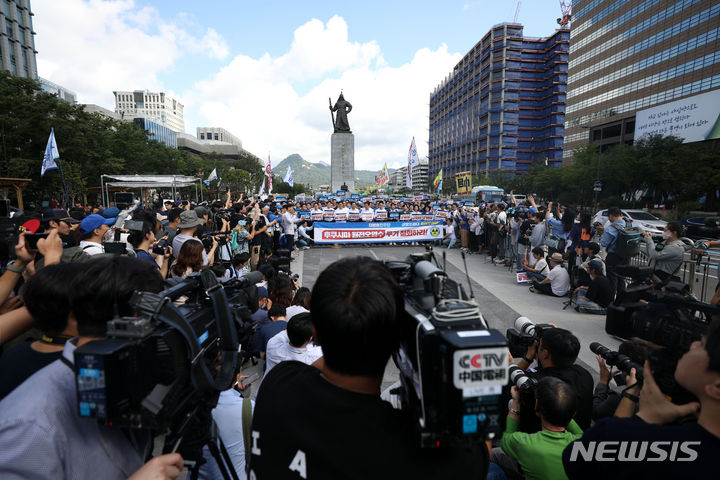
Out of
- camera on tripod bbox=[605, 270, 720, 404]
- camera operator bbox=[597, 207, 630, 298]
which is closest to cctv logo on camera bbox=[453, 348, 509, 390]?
camera on tripod bbox=[605, 270, 720, 404]

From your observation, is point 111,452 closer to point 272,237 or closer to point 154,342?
point 154,342

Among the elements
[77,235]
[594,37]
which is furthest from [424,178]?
[77,235]

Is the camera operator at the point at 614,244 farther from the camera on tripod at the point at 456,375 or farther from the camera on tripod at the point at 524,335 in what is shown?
the camera on tripod at the point at 456,375

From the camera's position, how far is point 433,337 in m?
1.01

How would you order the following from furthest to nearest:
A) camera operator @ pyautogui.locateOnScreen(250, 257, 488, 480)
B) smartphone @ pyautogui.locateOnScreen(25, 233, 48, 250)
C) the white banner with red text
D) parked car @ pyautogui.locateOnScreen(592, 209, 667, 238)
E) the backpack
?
1. parked car @ pyautogui.locateOnScreen(592, 209, 667, 238)
2. the white banner with red text
3. the backpack
4. smartphone @ pyautogui.locateOnScreen(25, 233, 48, 250)
5. camera operator @ pyautogui.locateOnScreen(250, 257, 488, 480)

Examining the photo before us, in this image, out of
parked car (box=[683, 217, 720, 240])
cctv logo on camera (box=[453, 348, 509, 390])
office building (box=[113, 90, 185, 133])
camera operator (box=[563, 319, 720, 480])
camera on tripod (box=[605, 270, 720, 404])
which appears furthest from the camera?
office building (box=[113, 90, 185, 133])

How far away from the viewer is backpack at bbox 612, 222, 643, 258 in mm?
7520

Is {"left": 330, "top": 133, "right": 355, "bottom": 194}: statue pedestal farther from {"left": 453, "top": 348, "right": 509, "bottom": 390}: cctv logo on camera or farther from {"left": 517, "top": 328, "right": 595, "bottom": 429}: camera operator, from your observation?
{"left": 453, "top": 348, "right": 509, "bottom": 390}: cctv logo on camera

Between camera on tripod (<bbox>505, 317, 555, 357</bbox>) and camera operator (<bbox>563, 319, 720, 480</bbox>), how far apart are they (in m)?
1.83

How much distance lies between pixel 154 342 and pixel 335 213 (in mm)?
16475

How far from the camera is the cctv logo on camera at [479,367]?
36.6 inches

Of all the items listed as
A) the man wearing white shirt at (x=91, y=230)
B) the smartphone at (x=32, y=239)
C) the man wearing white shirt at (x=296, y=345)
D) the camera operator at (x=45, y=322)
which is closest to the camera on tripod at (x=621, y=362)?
the man wearing white shirt at (x=296, y=345)

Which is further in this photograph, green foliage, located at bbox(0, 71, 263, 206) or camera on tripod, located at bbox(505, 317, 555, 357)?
green foliage, located at bbox(0, 71, 263, 206)

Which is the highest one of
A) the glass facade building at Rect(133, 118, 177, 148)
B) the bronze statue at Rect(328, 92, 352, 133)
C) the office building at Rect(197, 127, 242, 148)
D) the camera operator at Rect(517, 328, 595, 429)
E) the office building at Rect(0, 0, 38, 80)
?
the office building at Rect(197, 127, 242, 148)
